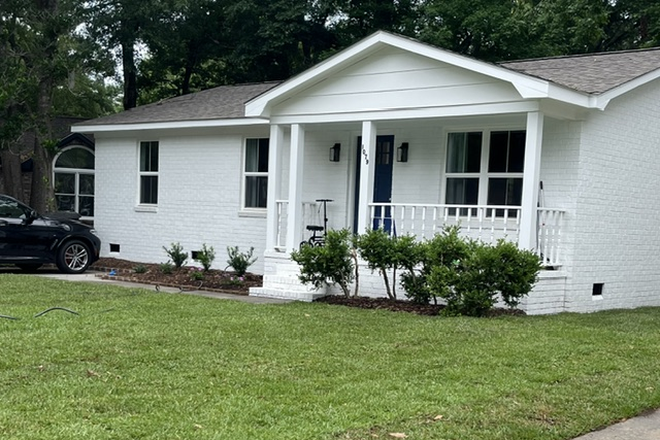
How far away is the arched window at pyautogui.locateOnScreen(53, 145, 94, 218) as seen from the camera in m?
19.1

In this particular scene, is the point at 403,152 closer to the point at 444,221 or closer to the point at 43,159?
the point at 444,221

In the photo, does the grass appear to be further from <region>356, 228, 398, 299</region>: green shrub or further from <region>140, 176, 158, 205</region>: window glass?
<region>140, 176, 158, 205</region>: window glass

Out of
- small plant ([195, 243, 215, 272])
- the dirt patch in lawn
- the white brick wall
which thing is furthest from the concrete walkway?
the white brick wall

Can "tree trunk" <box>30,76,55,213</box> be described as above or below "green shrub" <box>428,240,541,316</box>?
above

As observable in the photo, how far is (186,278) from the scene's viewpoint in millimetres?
13078

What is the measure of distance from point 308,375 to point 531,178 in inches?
211

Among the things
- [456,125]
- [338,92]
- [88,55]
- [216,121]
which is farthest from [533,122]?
[88,55]

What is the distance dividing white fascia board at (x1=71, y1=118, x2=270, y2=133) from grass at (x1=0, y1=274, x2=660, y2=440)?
18.7 feet

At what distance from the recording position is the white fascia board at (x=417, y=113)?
10156mm

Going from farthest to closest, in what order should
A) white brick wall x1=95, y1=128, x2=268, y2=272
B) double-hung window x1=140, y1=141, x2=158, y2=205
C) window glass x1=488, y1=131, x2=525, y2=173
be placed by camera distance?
double-hung window x1=140, y1=141, x2=158, y2=205, white brick wall x1=95, y1=128, x2=268, y2=272, window glass x1=488, y1=131, x2=525, y2=173

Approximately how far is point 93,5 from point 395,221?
1563 centimetres

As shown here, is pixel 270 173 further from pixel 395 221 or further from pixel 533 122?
pixel 533 122

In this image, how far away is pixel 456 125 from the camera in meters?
12.1

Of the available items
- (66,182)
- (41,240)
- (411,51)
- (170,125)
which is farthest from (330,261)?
(66,182)
